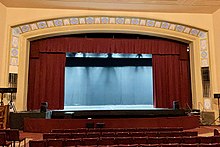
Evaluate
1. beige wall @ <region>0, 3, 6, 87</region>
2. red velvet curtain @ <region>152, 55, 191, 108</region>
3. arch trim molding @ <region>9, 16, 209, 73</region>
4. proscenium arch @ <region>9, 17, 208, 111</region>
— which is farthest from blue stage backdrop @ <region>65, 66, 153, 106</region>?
beige wall @ <region>0, 3, 6, 87</region>

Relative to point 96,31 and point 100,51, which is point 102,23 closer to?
point 96,31

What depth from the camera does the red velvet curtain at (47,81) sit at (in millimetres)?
8234

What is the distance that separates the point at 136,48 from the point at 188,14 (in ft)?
7.79

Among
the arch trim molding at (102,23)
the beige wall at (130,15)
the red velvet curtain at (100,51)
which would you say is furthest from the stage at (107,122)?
the arch trim molding at (102,23)

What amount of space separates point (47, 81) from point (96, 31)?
2751mm

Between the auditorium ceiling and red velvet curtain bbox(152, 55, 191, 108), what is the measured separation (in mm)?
2177

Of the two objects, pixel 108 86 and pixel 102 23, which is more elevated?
pixel 102 23

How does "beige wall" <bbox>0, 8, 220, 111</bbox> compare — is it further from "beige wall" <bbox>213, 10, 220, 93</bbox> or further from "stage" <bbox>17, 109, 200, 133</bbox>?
"stage" <bbox>17, 109, 200, 133</bbox>

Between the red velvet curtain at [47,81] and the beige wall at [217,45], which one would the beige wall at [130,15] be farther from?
the red velvet curtain at [47,81]

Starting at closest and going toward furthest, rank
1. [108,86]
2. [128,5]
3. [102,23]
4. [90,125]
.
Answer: [90,125]
[128,5]
[102,23]
[108,86]

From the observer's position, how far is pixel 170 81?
356 inches

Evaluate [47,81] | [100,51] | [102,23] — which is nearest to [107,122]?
[100,51]

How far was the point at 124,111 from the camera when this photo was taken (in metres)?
7.59

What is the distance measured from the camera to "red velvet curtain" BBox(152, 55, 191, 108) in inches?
351
